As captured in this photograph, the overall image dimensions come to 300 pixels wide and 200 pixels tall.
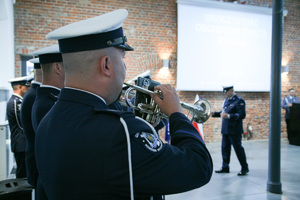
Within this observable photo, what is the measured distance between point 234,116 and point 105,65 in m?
4.52

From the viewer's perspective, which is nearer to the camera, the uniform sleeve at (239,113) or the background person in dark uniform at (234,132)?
the background person in dark uniform at (234,132)

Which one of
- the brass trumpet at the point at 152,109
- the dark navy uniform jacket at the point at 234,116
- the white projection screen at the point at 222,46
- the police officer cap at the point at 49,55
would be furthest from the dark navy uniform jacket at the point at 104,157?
the white projection screen at the point at 222,46

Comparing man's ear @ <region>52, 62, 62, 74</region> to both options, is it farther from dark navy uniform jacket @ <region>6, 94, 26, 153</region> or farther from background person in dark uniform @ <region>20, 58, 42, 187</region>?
dark navy uniform jacket @ <region>6, 94, 26, 153</region>

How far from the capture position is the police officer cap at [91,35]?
87 cm

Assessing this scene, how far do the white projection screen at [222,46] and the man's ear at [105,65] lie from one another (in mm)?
6420

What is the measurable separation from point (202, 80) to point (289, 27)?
4.16m

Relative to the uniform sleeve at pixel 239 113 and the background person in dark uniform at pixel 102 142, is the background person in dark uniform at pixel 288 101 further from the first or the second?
the background person in dark uniform at pixel 102 142

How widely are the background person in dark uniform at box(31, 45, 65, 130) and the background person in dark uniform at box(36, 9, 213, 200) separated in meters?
0.92

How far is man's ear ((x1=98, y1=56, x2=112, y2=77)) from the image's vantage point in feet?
2.91

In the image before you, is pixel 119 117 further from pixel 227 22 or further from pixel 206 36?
pixel 227 22

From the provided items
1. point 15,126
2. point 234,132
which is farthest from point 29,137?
point 234,132

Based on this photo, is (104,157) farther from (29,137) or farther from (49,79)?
(29,137)

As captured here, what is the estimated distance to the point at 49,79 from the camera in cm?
190

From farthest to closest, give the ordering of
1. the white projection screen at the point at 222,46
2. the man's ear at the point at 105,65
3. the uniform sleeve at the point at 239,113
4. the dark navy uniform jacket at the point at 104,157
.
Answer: the white projection screen at the point at 222,46, the uniform sleeve at the point at 239,113, the man's ear at the point at 105,65, the dark navy uniform jacket at the point at 104,157
